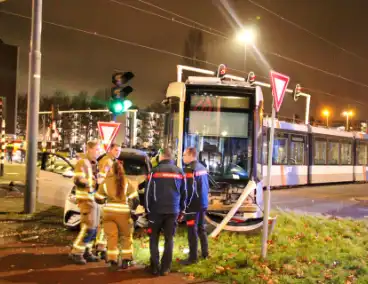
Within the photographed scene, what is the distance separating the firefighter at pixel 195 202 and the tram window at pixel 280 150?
1308 cm

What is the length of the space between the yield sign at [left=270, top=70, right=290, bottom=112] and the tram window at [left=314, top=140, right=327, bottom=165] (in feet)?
54.0

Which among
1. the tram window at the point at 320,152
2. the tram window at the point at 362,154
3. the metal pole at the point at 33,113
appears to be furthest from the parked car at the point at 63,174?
the tram window at the point at 362,154

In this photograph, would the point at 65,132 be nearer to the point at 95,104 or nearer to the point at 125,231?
the point at 95,104

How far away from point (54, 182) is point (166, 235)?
4782 millimetres

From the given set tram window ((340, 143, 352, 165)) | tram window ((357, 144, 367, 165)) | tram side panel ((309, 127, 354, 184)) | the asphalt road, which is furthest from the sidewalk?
tram window ((357, 144, 367, 165))

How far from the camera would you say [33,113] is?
11484mm

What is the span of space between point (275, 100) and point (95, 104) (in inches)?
2390

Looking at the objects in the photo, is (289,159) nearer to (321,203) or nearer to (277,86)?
(321,203)

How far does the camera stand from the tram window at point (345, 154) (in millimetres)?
25859

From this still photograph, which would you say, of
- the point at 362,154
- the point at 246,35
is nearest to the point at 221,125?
the point at 246,35

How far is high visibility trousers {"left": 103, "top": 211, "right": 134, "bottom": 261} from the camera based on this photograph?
687 cm

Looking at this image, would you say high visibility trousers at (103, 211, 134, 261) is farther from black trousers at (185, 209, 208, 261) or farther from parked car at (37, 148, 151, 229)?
parked car at (37, 148, 151, 229)

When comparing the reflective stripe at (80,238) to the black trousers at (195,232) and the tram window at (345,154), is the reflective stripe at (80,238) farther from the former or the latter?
the tram window at (345,154)

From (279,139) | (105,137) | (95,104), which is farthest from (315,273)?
(95,104)
